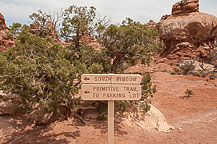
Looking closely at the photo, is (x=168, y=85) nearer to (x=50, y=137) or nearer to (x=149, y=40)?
(x=149, y=40)

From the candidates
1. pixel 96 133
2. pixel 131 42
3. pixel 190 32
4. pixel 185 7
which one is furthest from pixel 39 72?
pixel 185 7

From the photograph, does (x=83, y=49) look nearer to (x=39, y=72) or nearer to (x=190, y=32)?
(x=39, y=72)

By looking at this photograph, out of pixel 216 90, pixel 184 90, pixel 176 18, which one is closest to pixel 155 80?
pixel 184 90

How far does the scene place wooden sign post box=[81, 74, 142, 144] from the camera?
3693 mm

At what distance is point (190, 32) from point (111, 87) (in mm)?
29877

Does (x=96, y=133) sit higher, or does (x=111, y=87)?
(x=111, y=87)

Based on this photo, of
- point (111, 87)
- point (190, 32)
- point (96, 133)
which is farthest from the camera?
point (190, 32)

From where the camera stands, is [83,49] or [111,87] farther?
[83,49]

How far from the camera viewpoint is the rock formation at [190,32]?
28469 mm

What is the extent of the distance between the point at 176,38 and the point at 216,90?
17127 mm

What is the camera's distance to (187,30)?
28.9 m

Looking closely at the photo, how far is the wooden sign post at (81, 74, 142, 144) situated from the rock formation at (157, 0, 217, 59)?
29068 mm

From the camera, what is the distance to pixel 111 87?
3703 mm

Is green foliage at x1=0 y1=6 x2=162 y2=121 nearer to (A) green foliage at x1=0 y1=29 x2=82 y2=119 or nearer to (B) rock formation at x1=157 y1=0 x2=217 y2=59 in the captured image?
(A) green foliage at x1=0 y1=29 x2=82 y2=119
